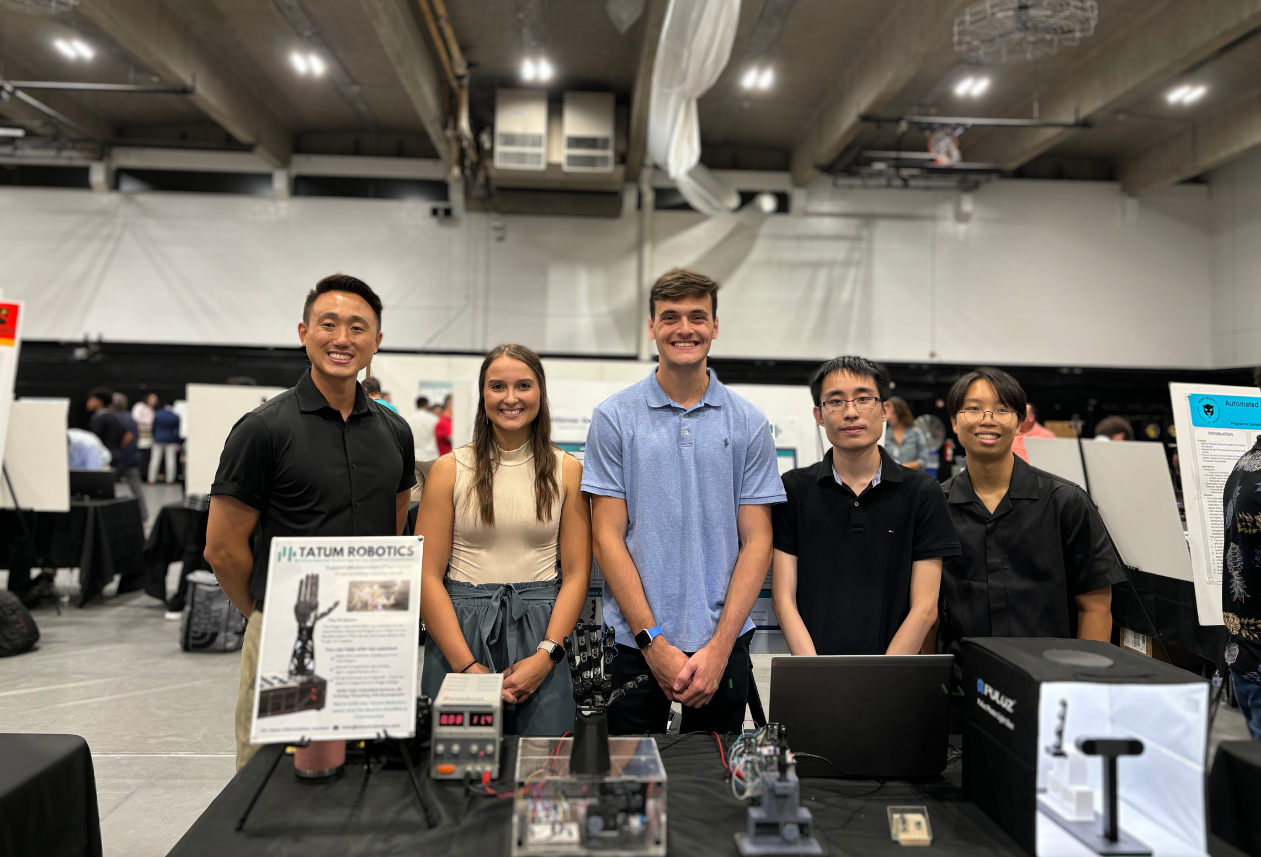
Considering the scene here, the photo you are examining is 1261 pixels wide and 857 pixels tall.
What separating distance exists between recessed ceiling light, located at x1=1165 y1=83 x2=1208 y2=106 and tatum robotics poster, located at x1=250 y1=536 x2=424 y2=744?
1095cm

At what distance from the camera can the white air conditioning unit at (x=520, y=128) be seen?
369 inches

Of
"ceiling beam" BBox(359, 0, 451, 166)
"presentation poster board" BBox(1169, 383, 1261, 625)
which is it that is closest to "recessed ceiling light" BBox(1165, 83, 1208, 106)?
"presentation poster board" BBox(1169, 383, 1261, 625)

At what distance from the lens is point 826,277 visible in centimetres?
1140

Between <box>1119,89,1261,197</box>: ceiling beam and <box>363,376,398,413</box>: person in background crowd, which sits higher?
<box>1119,89,1261,197</box>: ceiling beam

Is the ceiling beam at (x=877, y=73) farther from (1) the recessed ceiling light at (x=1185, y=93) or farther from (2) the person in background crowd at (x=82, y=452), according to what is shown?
(2) the person in background crowd at (x=82, y=452)

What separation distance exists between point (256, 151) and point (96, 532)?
646 centimetres

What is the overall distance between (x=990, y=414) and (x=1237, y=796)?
A: 3.36 feet

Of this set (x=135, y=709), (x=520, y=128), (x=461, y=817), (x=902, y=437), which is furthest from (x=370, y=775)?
(x=520, y=128)

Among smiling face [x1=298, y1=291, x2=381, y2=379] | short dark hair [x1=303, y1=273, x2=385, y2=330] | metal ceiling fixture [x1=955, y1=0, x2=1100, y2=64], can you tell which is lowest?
smiling face [x1=298, y1=291, x2=381, y2=379]

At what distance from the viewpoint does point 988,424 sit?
6.83 ft

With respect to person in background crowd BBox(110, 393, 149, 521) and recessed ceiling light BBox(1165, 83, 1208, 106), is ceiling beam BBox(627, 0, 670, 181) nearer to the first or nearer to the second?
recessed ceiling light BBox(1165, 83, 1208, 106)

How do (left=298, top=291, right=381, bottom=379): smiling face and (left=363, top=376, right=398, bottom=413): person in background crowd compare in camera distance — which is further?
(left=363, top=376, right=398, bottom=413): person in background crowd

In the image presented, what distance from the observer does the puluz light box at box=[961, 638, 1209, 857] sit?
3.60ft

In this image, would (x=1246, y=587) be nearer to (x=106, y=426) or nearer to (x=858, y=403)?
(x=858, y=403)
